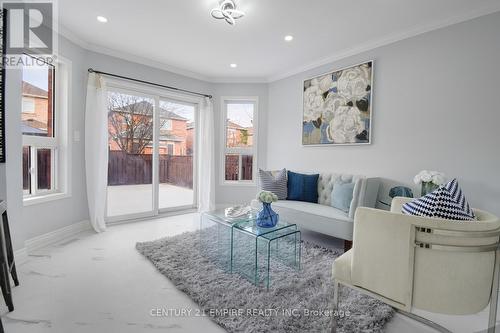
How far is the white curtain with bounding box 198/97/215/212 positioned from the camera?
4.52 m

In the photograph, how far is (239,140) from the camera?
4.80 meters

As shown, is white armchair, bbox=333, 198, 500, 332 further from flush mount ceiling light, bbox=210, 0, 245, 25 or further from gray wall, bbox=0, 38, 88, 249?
gray wall, bbox=0, 38, 88, 249

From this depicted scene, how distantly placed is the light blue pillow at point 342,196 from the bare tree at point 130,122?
3.00 m

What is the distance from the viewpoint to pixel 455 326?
164 centimetres

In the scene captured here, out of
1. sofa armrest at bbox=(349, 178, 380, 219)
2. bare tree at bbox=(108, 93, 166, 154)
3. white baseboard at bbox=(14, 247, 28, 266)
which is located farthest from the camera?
bare tree at bbox=(108, 93, 166, 154)

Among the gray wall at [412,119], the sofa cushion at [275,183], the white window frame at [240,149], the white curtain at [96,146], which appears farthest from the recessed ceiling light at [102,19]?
the sofa cushion at [275,183]

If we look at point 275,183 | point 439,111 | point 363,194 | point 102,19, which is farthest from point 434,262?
point 102,19

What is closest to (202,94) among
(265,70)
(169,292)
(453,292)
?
(265,70)

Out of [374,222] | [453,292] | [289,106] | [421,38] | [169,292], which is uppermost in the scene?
[421,38]

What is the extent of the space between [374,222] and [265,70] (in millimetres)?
3532

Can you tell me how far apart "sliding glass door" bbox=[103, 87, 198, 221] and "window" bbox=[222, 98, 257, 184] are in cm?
63

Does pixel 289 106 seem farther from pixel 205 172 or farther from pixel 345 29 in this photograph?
pixel 205 172

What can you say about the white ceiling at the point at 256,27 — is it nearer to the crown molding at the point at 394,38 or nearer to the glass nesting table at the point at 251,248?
the crown molding at the point at 394,38

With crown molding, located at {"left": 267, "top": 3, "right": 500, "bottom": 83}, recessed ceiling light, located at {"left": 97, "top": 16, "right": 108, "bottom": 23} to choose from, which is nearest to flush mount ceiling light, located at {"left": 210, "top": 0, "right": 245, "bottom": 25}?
recessed ceiling light, located at {"left": 97, "top": 16, "right": 108, "bottom": 23}
